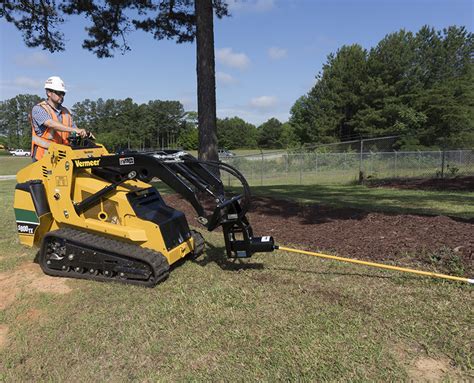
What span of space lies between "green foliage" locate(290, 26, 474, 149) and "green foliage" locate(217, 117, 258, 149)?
33.9 metres

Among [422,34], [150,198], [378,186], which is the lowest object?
[378,186]

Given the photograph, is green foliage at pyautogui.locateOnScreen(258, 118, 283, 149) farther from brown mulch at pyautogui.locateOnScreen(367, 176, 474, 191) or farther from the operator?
the operator

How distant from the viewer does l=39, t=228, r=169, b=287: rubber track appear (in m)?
4.33

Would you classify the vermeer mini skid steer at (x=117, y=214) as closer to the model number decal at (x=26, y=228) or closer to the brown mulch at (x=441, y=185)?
the model number decal at (x=26, y=228)

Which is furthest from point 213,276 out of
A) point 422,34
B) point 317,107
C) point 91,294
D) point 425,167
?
point 422,34

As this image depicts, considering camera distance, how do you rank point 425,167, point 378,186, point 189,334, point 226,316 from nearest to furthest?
point 189,334 → point 226,316 → point 378,186 → point 425,167

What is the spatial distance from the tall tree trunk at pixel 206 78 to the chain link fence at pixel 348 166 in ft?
30.1

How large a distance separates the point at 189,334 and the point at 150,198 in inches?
87.9

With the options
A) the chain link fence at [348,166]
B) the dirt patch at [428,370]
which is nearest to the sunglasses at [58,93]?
the dirt patch at [428,370]

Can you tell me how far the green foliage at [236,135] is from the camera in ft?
327

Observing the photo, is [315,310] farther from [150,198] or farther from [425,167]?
[425,167]

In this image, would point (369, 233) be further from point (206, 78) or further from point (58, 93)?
point (206, 78)

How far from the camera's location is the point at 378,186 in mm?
15836

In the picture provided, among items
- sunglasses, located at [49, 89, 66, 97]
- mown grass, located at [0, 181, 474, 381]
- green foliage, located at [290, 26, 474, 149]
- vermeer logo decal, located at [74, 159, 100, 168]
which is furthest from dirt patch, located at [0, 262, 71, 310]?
green foliage, located at [290, 26, 474, 149]
